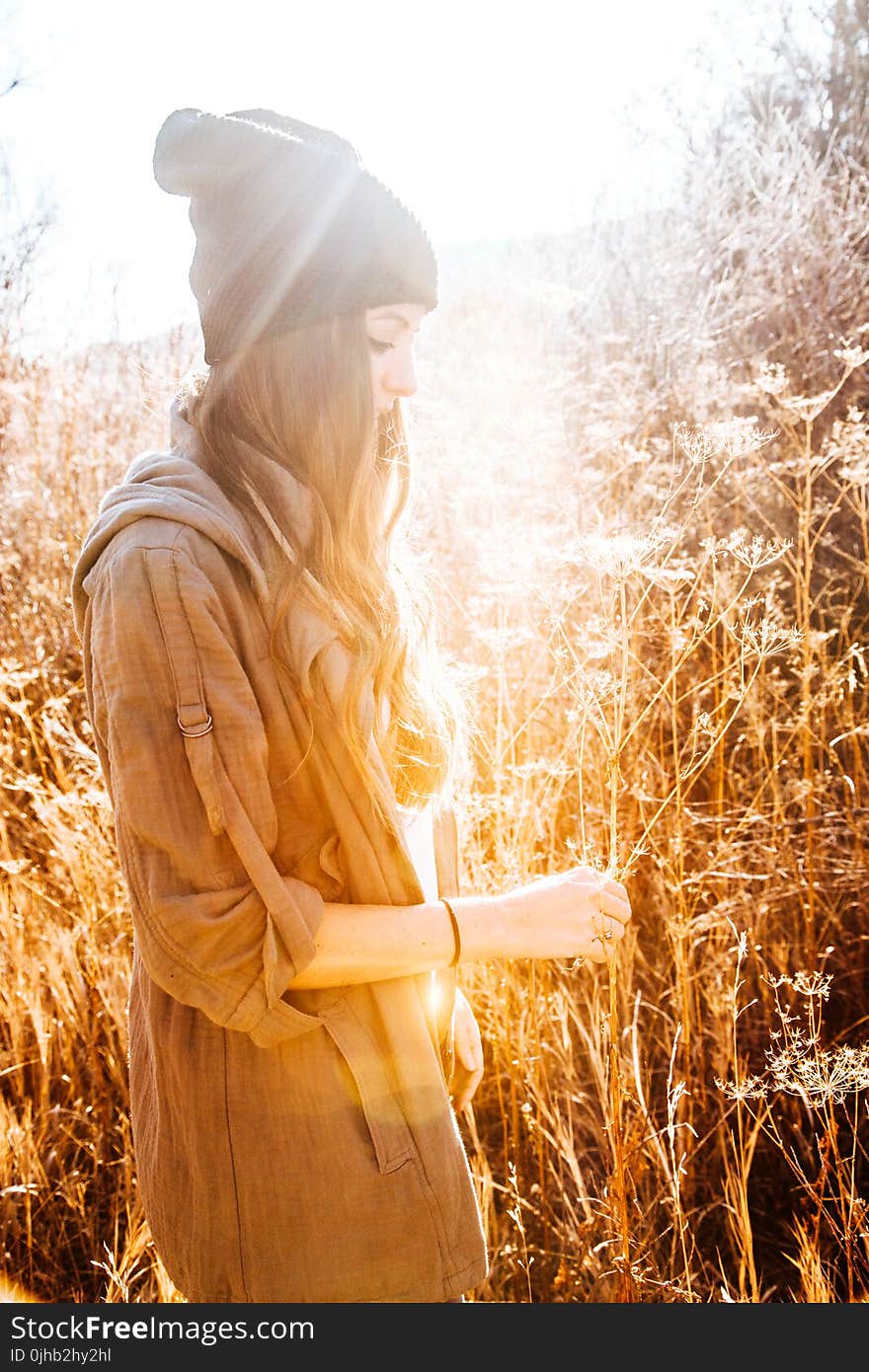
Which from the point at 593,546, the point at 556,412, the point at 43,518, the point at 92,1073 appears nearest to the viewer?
the point at 593,546

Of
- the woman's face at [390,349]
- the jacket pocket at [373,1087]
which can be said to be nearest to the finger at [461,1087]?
the jacket pocket at [373,1087]

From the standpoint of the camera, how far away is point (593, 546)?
1.47 meters

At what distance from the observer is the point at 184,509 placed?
3.10ft

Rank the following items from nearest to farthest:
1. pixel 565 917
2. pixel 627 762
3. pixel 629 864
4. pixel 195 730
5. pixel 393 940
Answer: pixel 195 730 < pixel 393 940 < pixel 565 917 < pixel 629 864 < pixel 627 762

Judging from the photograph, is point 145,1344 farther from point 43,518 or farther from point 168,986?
point 43,518

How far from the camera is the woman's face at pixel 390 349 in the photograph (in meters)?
1.15

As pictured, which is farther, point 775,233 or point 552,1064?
point 775,233

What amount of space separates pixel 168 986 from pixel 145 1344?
24.5 inches

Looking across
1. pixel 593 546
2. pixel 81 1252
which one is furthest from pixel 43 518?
pixel 593 546

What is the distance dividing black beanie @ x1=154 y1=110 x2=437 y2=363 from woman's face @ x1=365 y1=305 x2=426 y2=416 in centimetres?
2

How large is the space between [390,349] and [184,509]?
38cm

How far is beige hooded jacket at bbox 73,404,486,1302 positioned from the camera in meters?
0.90

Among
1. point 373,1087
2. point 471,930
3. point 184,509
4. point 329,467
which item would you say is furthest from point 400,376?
point 373,1087

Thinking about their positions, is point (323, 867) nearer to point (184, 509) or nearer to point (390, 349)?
point (184, 509)
